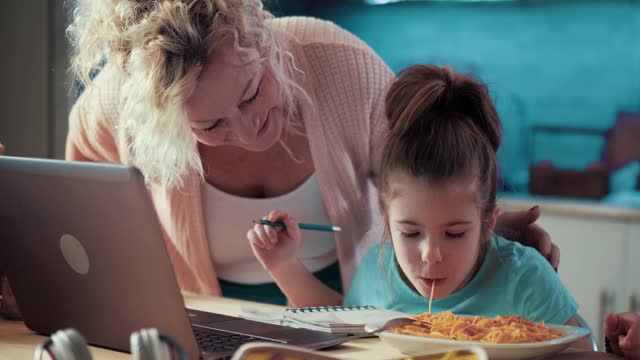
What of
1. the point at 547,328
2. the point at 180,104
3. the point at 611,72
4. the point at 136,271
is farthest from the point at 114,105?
the point at 611,72

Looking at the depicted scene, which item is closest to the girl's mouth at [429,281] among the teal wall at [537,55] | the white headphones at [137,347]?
the white headphones at [137,347]

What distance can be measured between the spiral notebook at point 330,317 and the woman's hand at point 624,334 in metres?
0.29

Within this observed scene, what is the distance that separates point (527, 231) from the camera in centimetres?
164

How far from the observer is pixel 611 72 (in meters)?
3.64

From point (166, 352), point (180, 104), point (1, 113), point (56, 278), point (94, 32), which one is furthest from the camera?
point (1, 113)

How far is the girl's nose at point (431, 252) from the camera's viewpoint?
143 centimetres

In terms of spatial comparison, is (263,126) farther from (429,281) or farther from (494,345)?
(494,345)

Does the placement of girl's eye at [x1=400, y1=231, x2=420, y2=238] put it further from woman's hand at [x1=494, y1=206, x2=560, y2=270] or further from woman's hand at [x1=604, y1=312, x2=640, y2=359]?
woman's hand at [x1=604, y1=312, x2=640, y2=359]

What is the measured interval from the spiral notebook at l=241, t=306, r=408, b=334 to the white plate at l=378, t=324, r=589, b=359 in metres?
0.13

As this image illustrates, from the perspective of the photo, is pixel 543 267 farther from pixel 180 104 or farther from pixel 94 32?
pixel 94 32

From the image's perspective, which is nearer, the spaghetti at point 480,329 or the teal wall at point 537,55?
the spaghetti at point 480,329

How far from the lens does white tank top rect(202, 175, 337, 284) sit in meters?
1.87

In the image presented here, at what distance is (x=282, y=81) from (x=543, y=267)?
55 centimetres

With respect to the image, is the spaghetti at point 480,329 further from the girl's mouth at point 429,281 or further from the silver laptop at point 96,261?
the girl's mouth at point 429,281
